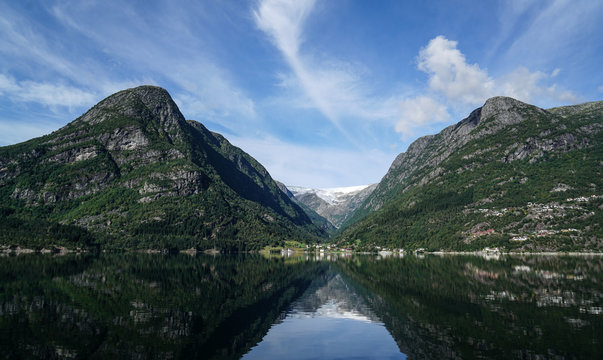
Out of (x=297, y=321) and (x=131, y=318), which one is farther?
(x=297, y=321)

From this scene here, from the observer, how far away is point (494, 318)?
38.0 m

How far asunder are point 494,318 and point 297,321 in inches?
851

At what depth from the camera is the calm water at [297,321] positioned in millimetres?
27539

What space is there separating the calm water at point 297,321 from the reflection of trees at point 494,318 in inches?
4.5

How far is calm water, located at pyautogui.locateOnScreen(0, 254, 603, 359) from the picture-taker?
90.4 ft

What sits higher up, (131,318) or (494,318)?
(494,318)

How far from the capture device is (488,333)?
105 ft

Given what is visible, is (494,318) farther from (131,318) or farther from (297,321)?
(131,318)

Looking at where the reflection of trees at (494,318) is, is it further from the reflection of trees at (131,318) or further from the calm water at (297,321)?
the reflection of trees at (131,318)

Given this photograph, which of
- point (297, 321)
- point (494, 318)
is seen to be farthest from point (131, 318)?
point (494, 318)

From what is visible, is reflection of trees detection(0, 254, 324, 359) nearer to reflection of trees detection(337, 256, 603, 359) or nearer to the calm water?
the calm water

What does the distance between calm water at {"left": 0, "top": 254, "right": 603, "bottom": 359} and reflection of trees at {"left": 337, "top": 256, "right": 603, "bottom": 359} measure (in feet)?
0.37

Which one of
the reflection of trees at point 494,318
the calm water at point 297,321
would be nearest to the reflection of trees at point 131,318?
the calm water at point 297,321

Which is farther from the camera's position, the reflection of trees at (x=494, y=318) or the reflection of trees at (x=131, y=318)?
the reflection of trees at (x=494, y=318)
